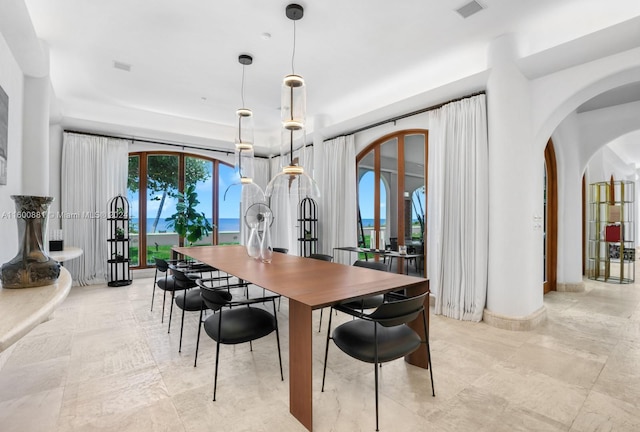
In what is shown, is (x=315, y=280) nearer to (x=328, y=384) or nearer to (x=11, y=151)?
(x=328, y=384)

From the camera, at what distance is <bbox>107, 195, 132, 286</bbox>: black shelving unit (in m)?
5.73

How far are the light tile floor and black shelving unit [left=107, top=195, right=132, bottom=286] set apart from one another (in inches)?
85.9

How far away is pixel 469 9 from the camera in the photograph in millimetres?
2998

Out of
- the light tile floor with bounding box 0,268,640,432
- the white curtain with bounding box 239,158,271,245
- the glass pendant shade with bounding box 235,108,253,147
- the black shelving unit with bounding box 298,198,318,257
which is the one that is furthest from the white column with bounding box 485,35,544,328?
the white curtain with bounding box 239,158,271,245

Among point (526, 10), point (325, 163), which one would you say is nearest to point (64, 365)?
point (325, 163)

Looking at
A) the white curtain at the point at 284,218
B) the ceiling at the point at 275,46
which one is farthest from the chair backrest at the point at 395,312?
the white curtain at the point at 284,218

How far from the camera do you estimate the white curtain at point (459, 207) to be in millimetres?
3713

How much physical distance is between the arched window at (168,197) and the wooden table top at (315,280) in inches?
161

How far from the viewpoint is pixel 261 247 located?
3.47 metres

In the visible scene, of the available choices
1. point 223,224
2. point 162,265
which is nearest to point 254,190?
point 223,224

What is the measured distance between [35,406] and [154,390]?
71cm

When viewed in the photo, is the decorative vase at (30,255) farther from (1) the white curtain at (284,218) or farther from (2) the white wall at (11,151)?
(1) the white curtain at (284,218)

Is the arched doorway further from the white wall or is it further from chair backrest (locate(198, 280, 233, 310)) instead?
the white wall

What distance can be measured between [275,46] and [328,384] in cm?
346
